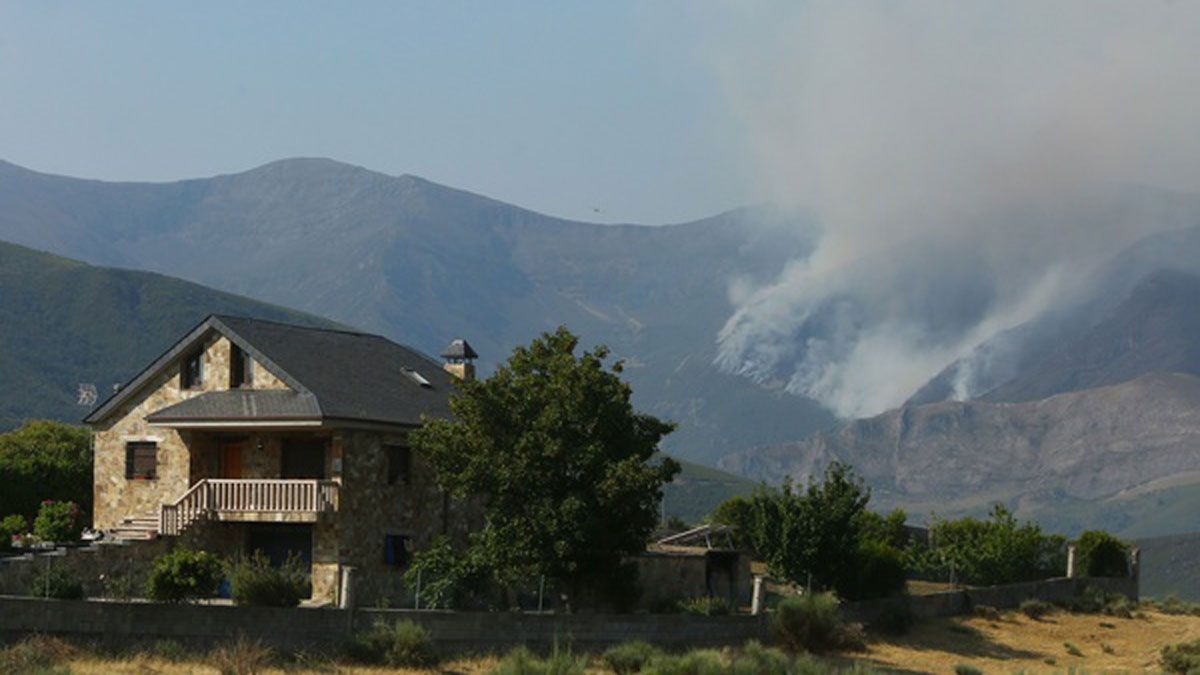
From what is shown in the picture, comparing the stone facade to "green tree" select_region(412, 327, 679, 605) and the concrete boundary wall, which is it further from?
the concrete boundary wall

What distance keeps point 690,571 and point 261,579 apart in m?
18.1

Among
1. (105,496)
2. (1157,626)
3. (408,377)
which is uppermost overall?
(408,377)

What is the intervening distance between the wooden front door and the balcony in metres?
1.58

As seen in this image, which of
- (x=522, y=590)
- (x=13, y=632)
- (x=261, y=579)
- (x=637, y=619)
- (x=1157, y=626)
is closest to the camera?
(x=13, y=632)

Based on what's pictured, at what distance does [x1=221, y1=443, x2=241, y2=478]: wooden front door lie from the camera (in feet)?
176

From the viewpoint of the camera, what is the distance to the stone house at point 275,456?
50.2 meters

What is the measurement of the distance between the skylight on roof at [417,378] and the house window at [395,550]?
22.3 ft

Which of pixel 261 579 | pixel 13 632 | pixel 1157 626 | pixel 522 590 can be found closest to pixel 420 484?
pixel 522 590

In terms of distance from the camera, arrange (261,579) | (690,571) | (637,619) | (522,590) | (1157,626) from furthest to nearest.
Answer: (1157,626) < (690,571) < (522,590) < (637,619) < (261,579)

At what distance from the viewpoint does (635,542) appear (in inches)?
1880

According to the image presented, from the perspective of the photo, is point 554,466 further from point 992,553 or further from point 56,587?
point 992,553

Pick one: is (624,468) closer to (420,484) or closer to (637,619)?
(637,619)

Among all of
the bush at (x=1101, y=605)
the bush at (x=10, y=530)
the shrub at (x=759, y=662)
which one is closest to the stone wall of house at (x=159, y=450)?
the bush at (x=10, y=530)

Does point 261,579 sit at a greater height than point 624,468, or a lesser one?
lesser
